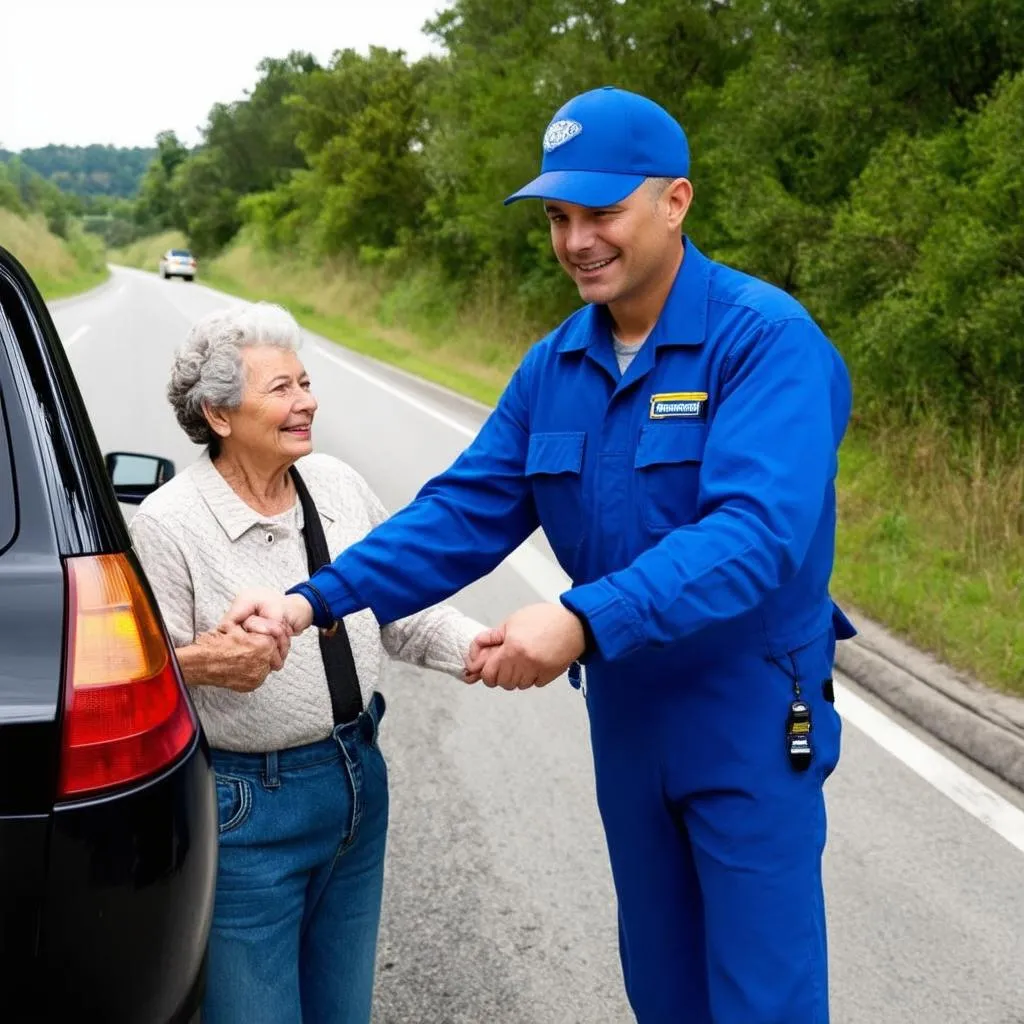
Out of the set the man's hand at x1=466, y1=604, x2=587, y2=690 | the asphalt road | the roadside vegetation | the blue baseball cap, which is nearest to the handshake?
the man's hand at x1=466, y1=604, x2=587, y2=690

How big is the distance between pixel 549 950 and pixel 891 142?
9.29 metres

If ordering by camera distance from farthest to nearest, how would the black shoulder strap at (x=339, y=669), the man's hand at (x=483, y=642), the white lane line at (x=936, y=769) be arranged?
the white lane line at (x=936, y=769), the black shoulder strap at (x=339, y=669), the man's hand at (x=483, y=642)

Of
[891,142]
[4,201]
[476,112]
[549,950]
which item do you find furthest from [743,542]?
[4,201]

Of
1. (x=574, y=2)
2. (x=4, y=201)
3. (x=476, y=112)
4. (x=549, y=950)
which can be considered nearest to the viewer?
(x=549, y=950)

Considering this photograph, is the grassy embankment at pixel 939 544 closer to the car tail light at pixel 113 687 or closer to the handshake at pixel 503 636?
the handshake at pixel 503 636

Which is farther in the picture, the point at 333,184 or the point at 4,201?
the point at 4,201

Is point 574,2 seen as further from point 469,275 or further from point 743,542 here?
point 743,542

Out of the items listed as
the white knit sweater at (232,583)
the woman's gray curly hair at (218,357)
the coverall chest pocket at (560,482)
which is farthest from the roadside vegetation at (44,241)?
the coverall chest pocket at (560,482)

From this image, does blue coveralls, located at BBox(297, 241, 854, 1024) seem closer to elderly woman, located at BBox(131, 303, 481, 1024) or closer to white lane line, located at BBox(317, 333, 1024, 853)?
elderly woman, located at BBox(131, 303, 481, 1024)

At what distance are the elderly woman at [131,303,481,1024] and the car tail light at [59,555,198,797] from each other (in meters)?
0.28

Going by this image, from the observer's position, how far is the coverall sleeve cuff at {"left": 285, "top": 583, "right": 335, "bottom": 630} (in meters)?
2.26

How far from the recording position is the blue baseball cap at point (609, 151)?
2.20 metres

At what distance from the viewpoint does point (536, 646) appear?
75.9 inches

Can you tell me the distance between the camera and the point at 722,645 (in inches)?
88.7
